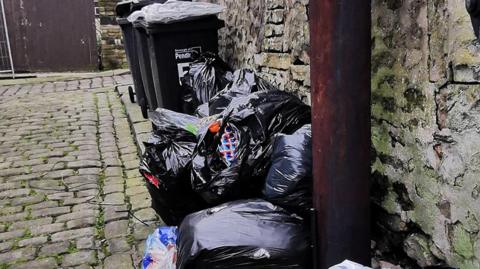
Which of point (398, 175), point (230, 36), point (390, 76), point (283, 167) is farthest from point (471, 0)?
point (230, 36)

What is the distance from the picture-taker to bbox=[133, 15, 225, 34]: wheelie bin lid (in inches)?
181

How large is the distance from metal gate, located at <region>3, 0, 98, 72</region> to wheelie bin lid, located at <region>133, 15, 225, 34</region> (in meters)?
7.87

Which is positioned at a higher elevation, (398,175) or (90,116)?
(398,175)

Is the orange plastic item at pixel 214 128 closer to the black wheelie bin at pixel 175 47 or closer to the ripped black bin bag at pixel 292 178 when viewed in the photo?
the ripped black bin bag at pixel 292 178

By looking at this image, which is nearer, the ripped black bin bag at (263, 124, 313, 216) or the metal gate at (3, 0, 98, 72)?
the ripped black bin bag at (263, 124, 313, 216)

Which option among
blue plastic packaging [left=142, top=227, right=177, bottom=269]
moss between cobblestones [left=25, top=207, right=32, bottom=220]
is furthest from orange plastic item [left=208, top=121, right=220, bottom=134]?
moss between cobblestones [left=25, top=207, right=32, bottom=220]

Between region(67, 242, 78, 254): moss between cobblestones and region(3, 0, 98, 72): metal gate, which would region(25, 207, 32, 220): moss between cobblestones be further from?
region(3, 0, 98, 72): metal gate

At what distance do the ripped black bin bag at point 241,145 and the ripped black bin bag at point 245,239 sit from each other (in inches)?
7.8

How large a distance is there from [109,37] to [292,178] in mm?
10900

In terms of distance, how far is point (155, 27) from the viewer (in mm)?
4594

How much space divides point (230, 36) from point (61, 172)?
204 centimetres

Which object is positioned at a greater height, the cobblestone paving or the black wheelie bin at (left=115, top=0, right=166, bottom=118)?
the black wheelie bin at (left=115, top=0, right=166, bottom=118)

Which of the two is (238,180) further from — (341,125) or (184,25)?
(184,25)

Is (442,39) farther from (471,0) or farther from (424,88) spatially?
(471,0)
